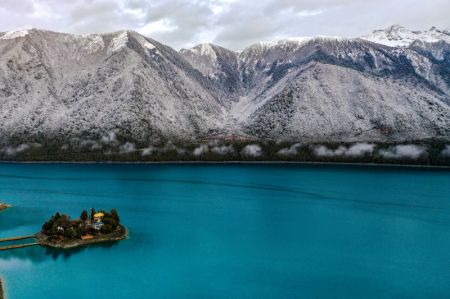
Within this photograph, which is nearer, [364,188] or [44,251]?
[44,251]

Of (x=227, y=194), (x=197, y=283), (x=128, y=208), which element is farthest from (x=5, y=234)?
(x=227, y=194)

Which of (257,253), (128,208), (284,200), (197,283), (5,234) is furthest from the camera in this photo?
(284,200)

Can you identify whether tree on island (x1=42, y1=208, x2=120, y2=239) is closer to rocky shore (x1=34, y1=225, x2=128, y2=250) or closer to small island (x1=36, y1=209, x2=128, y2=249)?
small island (x1=36, y1=209, x2=128, y2=249)

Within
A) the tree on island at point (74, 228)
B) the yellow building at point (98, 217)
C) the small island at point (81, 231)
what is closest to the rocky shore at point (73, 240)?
the small island at point (81, 231)

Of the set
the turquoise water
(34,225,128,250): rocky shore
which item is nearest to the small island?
(34,225,128,250): rocky shore

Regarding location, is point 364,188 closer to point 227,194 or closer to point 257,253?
point 227,194

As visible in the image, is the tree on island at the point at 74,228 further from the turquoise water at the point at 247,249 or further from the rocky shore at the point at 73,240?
the turquoise water at the point at 247,249

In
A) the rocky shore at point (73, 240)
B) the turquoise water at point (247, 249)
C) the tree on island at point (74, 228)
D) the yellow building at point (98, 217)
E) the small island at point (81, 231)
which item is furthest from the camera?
the yellow building at point (98, 217)
